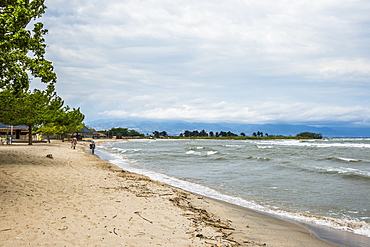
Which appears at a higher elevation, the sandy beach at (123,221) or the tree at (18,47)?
the tree at (18,47)

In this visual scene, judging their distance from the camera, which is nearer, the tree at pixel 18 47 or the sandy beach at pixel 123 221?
the sandy beach at pixel 123 221

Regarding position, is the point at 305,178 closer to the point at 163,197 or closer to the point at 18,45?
the point at 163,197

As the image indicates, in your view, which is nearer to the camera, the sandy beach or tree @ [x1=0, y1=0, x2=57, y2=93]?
the sandy beach

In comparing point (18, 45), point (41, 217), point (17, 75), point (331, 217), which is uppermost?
point (18, 45)

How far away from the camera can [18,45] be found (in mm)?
8805

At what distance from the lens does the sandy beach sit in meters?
4.65

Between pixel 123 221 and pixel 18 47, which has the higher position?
pixel 18 47

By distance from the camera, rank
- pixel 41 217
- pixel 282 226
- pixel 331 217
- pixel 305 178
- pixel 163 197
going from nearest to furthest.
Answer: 1. pixel 41 217
2. pixel 282 226
3. pixel 331 217
4. pixel 163 197
5. pixel 305 178

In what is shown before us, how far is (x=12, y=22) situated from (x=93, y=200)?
560cm

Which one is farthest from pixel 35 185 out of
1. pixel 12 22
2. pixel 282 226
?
pixel 282 226

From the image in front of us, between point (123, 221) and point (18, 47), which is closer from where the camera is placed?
point (123, 221)

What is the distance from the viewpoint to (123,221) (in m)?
5.68

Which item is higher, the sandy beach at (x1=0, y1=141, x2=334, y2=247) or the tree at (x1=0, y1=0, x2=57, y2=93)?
the tree at (x1=0, y1=0, x2=57, y2=93)

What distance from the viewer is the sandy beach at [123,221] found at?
465 cm
